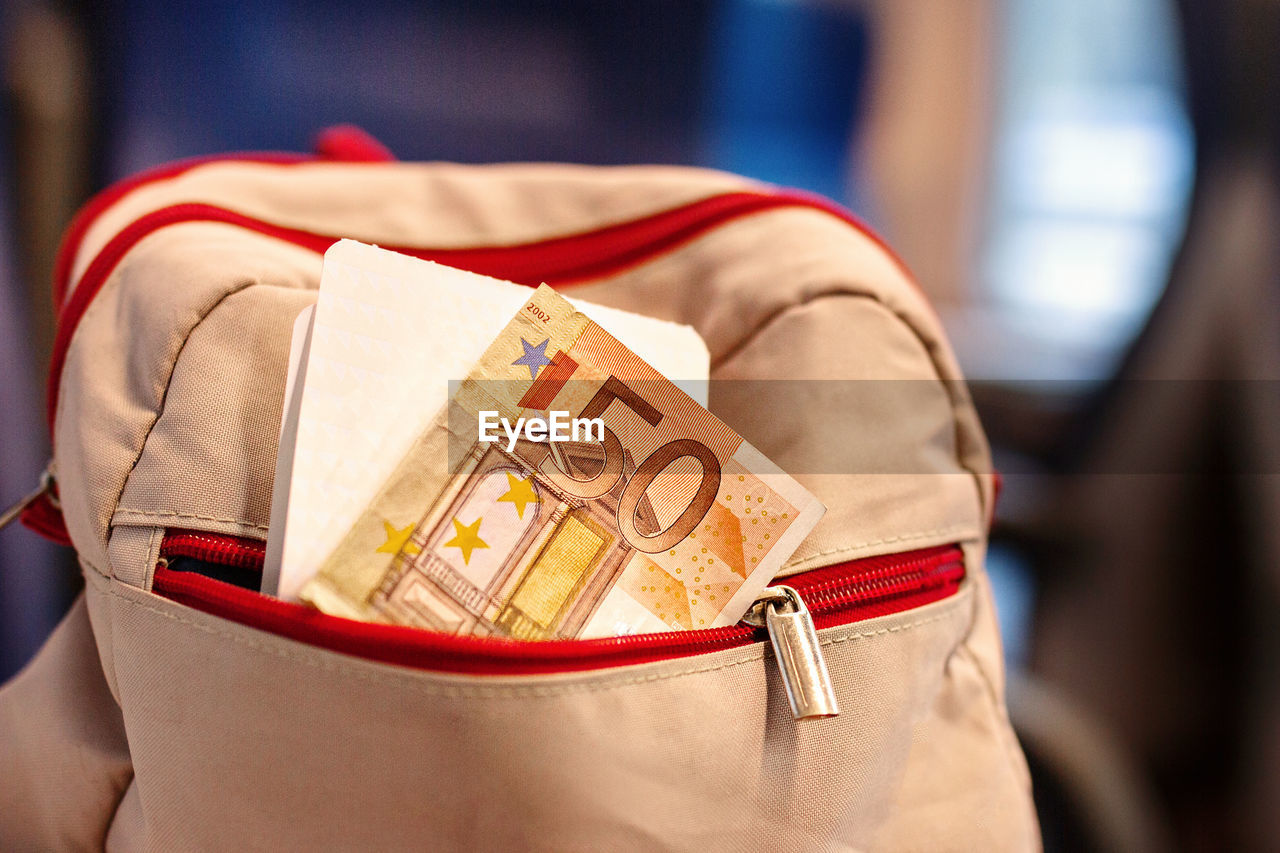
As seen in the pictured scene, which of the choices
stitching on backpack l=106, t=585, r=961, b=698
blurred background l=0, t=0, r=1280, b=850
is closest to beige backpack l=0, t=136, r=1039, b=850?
stitching on backpack l=106, t=585, r=961, b=698

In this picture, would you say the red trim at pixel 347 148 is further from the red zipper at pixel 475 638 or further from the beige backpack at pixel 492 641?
the red zipper at pixel 475 638

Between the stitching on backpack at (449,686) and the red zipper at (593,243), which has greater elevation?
the red zipper at (593,243)

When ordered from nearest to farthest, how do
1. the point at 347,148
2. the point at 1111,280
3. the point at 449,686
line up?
the point at 449,686 < the point at 347,148 < the point at 1111,280

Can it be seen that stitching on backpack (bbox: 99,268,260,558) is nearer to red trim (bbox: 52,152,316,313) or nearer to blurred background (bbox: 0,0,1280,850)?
red trim (bbox: 52,152,316,313)

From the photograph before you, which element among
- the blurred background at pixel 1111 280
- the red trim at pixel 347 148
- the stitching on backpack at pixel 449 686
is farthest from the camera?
the blurred background at pixel 1111 280

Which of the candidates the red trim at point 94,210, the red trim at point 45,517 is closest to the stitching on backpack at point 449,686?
the red trim at point 45,517

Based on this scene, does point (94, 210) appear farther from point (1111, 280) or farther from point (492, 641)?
point (1111, 280)

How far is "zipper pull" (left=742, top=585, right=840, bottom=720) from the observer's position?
345mm

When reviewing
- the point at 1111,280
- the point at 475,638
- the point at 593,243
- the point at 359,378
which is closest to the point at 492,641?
the point at 475,638

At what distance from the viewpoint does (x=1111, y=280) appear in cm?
134

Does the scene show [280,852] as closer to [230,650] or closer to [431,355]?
[230,650]

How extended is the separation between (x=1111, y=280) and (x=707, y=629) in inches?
49.0

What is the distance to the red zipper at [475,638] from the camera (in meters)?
0.32

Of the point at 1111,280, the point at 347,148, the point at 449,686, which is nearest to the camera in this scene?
the point at 449,686
